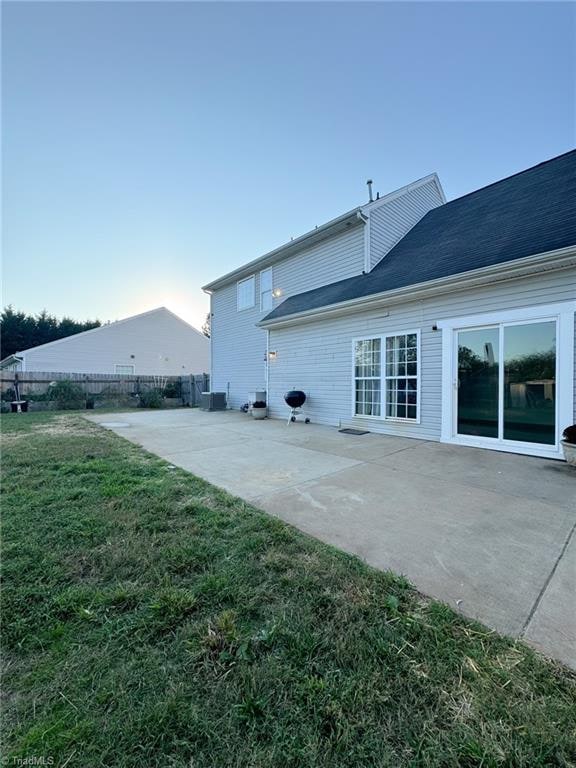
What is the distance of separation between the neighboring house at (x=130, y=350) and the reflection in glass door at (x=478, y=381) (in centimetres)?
1934

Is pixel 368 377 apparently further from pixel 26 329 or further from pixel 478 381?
pixel 26 329

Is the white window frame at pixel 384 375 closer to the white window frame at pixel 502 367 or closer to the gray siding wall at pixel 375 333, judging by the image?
the gray siding wall at pixel 375 333

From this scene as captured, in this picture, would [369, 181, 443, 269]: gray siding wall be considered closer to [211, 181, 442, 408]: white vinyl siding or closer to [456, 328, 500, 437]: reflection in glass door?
[211, 181, 442, 408]: white vinyl siding

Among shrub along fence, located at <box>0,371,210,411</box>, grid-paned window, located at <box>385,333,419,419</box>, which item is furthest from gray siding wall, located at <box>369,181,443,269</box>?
shrub along fence, located at <box>0,371,210,411</box>

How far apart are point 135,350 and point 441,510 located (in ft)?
68.8

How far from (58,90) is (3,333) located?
2873cm

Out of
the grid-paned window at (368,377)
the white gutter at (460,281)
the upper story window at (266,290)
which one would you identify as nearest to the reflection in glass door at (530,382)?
the white gutter at (460,281)

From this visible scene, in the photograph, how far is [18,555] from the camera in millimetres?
2188

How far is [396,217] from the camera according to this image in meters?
9.24

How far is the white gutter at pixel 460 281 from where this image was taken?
4.59m

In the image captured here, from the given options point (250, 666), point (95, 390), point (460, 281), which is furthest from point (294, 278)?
point (95, 390)

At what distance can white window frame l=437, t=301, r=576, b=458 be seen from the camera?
183 inches

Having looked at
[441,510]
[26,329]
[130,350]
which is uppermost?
[26,329]

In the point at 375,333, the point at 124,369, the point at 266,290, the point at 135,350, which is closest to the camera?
the point at 375,333
